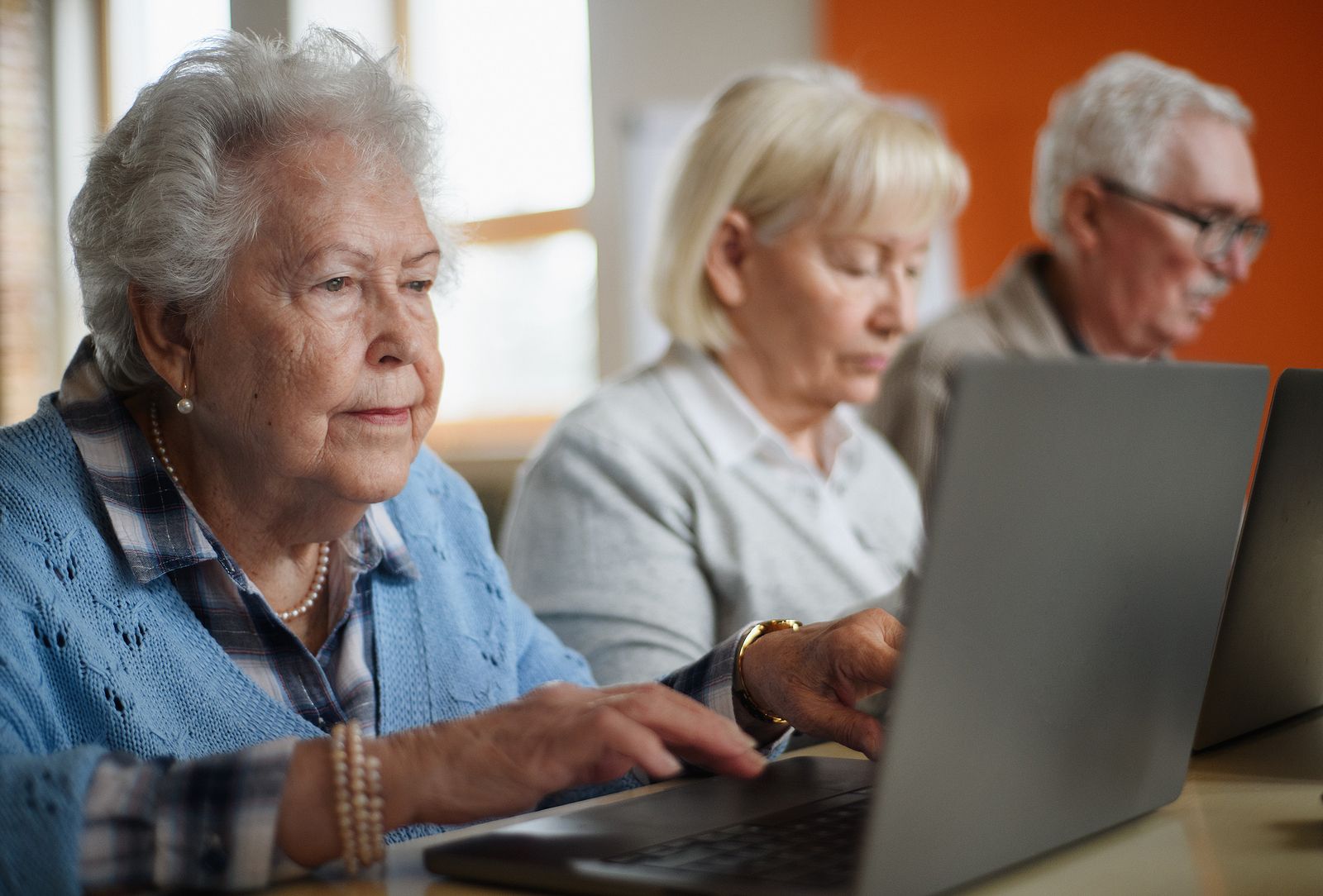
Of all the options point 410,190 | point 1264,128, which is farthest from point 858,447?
point 1264,128

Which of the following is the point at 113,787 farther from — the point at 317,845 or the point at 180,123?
the point at 180,123

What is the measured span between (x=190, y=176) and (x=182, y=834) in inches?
23.1

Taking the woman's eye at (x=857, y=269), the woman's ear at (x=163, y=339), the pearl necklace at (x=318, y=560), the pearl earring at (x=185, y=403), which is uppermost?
the woman's ear at (x=163, y=339)

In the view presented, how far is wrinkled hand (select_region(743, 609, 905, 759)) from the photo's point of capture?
39.8 inches

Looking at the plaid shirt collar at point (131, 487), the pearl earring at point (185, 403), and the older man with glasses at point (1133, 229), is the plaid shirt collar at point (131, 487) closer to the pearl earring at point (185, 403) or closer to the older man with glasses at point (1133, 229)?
the pearl earring at point (185, 403)

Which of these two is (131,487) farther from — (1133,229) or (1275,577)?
(1133,229)

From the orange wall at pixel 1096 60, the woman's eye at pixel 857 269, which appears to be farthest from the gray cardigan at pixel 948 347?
the orange wall at pixel 1096 60

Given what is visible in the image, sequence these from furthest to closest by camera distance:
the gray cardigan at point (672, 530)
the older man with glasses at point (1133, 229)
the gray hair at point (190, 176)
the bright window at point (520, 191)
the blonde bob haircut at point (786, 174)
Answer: the bright window at point (520, 191)
the older man with glasses at point (1133, 229)
the blonde bob haircut at point (786, 174)
the gray cardigan at point (672, 530)
the gray hair at point (190, 176)

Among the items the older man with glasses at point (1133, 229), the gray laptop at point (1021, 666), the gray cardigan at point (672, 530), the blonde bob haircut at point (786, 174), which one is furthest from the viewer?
the older man with glasses at point (1133, 229)

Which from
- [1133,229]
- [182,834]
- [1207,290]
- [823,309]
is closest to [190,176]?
[182,834]

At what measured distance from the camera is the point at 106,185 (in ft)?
3.75

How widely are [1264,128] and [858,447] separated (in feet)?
6.49

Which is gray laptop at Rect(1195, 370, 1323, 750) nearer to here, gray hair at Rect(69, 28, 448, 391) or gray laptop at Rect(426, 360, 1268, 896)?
gray laptop at Rect(426, 360, 1268, 896)

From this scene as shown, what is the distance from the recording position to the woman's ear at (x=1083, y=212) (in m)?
2.66
